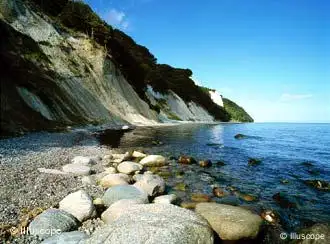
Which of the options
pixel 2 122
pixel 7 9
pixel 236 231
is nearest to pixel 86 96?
pixel 7 9

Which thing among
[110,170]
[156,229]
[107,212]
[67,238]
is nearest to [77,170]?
[110,170]

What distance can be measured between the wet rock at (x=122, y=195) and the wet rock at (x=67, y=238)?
2.49 metres

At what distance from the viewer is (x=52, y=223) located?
6957 mm

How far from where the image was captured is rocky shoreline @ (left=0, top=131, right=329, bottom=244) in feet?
19.8

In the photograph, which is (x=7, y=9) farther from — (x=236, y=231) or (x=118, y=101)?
(x=236, y=231)

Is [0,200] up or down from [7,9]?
down

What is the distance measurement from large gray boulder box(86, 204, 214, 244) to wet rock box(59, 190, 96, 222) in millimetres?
1637

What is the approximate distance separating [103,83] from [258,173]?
33.1 m

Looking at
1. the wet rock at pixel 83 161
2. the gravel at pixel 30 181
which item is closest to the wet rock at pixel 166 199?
the gravel at pixel 30 181

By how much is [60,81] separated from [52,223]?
3132cm

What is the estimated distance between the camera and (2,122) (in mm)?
20656

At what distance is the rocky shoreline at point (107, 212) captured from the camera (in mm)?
6023

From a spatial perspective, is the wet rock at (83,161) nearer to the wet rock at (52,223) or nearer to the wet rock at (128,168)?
the wet rock at (128,168)

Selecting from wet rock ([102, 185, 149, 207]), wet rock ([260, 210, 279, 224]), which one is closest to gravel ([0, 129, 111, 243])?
wet rock ([102, 185, 149, 207])
